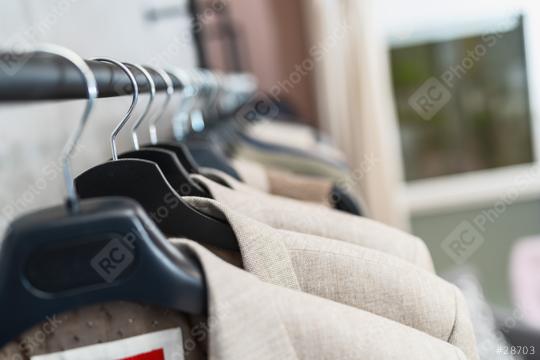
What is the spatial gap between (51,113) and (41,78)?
77 centimetres

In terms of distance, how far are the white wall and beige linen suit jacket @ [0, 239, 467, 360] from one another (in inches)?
15.5

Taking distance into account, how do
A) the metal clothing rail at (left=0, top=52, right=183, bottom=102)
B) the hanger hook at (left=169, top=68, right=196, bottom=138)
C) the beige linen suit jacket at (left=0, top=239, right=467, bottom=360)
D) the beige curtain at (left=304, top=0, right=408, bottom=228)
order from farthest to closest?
the beige curtain at (left=304, top=0, right=408, bottom=228) < the hanger hook at (left=169, top=68, right=196, bottom=138) < the beige linen suit jacket at (left=0, top=239, right=467, bottom=360) < the metal clothing rail at (left=0, top=52, right=183, bottom=102)

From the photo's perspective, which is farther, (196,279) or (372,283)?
(372,283)

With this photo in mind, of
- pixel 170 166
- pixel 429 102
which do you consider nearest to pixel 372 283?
pixel 170 166

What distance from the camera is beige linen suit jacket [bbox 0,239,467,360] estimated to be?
0.46 meters

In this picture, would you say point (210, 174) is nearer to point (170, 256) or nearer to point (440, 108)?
point (170, 256)

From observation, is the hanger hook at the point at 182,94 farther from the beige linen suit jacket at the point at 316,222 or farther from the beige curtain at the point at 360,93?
the beige curtain at the point at 360,93

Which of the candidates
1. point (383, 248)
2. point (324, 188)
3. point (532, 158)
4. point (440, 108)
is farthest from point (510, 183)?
point (383, 248)

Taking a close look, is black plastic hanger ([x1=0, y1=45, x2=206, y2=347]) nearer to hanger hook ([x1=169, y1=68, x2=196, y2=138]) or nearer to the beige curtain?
hanger hook ([x1=169, y1=68, x2=196, y2=138])

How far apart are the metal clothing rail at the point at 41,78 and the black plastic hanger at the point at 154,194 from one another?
70mm

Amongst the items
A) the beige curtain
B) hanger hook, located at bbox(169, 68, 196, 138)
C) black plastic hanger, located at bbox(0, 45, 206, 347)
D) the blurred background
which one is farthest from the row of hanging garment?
the beige curtain

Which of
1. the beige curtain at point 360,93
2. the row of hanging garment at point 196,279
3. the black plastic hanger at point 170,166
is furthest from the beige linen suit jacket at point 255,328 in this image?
the beige curtain at point 360,93

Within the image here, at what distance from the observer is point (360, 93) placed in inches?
113

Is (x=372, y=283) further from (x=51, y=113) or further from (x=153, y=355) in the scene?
(x=51, y=113)
